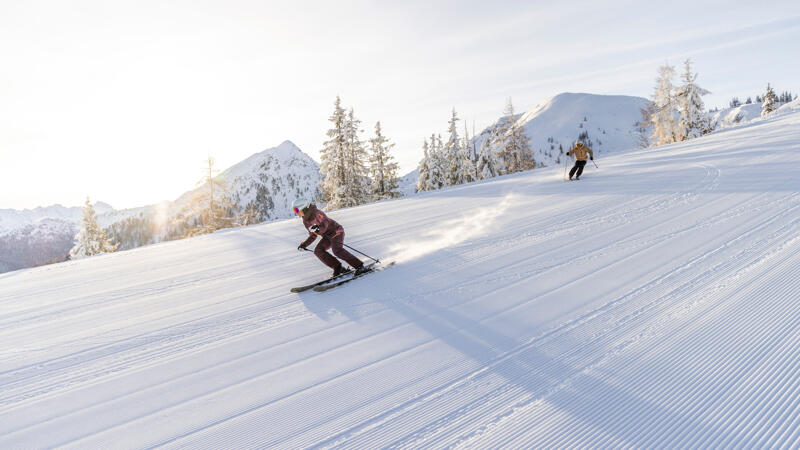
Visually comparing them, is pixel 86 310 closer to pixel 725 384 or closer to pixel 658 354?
pixel 658 354

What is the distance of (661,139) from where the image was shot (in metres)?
39.4

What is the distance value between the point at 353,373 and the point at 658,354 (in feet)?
9.15

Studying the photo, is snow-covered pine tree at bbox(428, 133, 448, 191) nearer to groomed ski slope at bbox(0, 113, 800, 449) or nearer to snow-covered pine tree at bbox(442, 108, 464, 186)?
snow-covered pine tree at bbox(442, 108, 464, 186)

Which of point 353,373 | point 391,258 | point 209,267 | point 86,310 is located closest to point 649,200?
point 391,258

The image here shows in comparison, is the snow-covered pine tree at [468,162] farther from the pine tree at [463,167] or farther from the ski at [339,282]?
→ the ski at [339,282]

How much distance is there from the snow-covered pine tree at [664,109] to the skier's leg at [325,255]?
44.2m

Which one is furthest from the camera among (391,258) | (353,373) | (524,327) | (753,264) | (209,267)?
(209,267)

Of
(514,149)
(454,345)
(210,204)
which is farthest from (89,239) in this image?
(514,149)

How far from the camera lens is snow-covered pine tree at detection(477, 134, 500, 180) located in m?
37.9

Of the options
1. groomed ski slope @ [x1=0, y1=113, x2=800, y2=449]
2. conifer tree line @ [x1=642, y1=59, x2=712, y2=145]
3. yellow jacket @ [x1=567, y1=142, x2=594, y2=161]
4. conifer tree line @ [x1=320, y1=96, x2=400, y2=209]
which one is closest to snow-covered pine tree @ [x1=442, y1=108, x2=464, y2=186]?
conifer tree line @ [x1=320, y1=96, x2=400, y2=209]

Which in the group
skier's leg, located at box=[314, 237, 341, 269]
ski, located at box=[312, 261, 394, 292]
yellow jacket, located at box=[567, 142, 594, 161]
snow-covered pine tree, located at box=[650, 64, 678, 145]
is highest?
snow-covered pine tree, located at box=[650, 64, 678, 145]

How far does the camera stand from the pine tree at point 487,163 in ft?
124

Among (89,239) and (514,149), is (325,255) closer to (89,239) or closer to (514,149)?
(89,239)

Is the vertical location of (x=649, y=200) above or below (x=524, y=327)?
above
